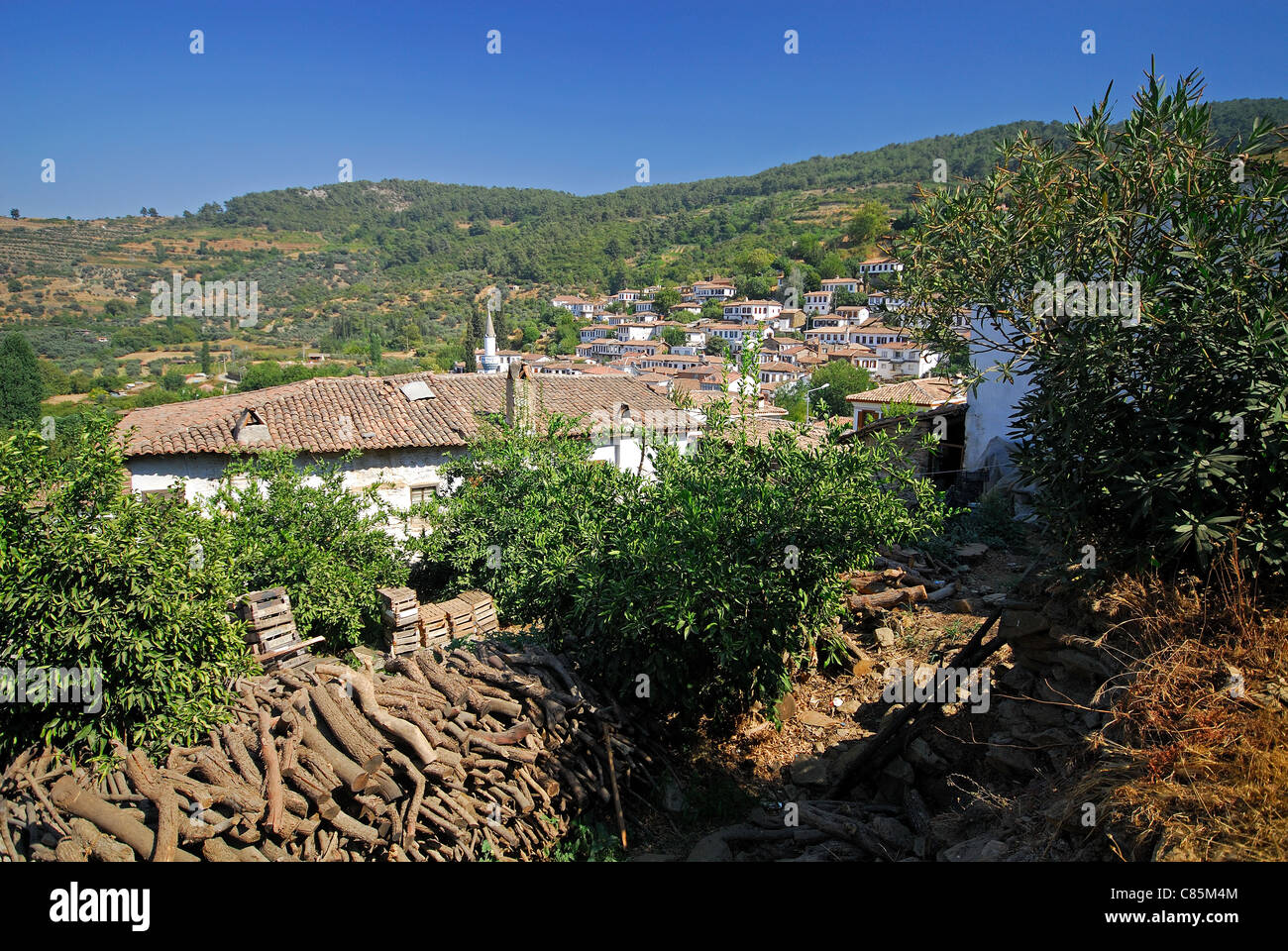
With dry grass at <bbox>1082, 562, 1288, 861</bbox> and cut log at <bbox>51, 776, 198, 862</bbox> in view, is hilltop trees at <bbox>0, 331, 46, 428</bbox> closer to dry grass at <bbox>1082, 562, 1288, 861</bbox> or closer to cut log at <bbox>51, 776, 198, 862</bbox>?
cut log at <bbox>51, 776, 198, 862</bbox>

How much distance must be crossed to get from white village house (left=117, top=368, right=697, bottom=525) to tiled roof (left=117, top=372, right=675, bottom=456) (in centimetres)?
3

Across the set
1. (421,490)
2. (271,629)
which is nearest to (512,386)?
(421,490)

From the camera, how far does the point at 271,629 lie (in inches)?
472

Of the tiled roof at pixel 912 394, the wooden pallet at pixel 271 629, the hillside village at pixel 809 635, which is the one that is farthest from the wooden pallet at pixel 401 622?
the tiled roof at pixel 912 394

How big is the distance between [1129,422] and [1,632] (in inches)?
416

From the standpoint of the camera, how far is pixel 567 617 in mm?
9188

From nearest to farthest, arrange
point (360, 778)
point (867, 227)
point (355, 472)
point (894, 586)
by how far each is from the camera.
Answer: point (360, 778), point (894, 586), point (355, 472), point (867, 227)

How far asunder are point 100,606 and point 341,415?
1348cm

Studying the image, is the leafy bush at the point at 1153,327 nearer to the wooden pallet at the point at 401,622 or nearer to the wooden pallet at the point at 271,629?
the wooden pallet at the point at 401,622

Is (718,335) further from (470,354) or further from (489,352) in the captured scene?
(489,352)

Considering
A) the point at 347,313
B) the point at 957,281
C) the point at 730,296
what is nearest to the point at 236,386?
the point at 347,313

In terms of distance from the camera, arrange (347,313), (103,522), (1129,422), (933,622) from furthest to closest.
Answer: (347,313), (933,622), (103,522), (1129,422)
